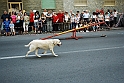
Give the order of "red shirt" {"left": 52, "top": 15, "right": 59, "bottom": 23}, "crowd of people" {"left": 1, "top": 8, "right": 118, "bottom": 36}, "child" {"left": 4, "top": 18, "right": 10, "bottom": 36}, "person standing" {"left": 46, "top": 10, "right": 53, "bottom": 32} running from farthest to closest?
1. "red shirt" {"left": 52, "top": 15, "right": 59, "bottom": 23}
2. "person standing" {"left": 46, "top": 10, "right": 53, "bottom": 32}
3. "crowd of people" {"left": 1, "top": 8, "right": 118, "bottom": 36}
4. "child" {"left": 4, "top": 18, "right": 10, "bottom": 36}

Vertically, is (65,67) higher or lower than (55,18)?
lower

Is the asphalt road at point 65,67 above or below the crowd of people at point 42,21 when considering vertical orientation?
below

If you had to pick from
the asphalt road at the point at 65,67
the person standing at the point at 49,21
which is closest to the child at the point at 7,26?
the person standing at the point at 49,21

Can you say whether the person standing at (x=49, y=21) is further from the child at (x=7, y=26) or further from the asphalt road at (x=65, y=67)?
the asphalt road at (x=65, y=67)

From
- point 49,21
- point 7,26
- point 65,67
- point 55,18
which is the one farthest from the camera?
point 55,18

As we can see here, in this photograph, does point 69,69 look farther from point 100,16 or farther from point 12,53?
point 100,16

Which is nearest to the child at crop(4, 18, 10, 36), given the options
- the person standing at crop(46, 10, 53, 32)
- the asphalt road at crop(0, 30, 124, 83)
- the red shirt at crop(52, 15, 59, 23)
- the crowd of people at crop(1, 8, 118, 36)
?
the crowd of people at crop(1, 8, 118, 36)

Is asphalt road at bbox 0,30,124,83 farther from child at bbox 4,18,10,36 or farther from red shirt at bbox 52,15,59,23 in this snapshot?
red shirt at bbox 52,15,59,23

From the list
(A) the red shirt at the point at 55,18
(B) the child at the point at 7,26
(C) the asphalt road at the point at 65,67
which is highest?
(A) the red shirt at the point at 55,18

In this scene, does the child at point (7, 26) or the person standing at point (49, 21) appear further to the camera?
the person standing at point (49, 21)

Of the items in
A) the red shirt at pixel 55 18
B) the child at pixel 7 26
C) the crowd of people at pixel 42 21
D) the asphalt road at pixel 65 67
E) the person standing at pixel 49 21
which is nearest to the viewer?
the asphalt road at pixel 65 67

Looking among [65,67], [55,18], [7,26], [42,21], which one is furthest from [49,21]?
[65,67]

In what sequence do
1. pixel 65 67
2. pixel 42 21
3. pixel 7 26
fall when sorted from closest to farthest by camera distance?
pixel 65 67 → pixel 7 26 → pixel 42 21

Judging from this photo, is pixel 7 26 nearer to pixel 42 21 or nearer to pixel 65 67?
pixel 42 21
